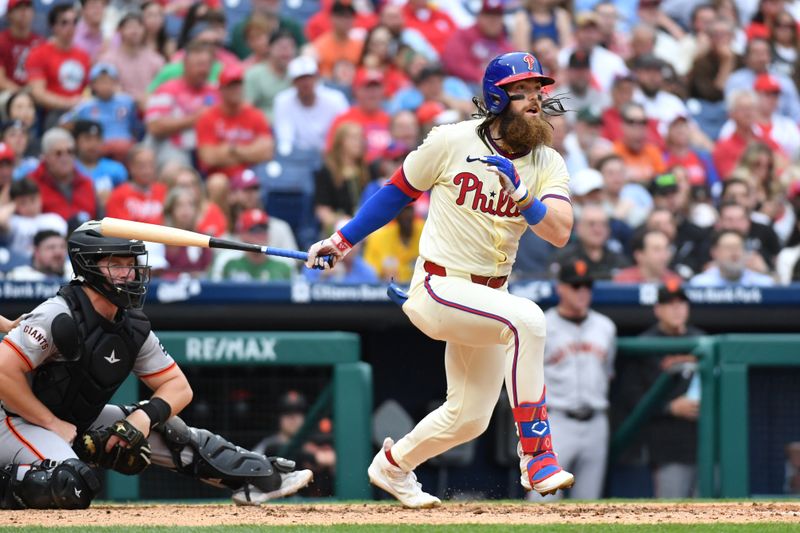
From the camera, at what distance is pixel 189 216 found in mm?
9297

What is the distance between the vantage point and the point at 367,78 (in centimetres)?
1107

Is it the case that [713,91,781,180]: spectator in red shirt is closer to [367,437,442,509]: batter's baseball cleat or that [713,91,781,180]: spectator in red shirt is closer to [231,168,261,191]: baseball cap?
[231,168,261,191]: baseball cap

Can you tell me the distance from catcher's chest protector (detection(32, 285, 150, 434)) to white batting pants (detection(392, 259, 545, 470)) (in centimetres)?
116

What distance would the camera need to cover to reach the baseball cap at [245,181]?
996 cm

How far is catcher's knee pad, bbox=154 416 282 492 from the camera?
608 centimetres

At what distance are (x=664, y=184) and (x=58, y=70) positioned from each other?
461 centimetres

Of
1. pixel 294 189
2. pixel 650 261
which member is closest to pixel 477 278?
pixel 650 261

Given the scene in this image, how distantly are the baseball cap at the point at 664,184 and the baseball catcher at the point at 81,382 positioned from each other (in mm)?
5541

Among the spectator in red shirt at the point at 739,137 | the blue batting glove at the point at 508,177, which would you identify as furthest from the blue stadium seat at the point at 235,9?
the blue batting glove at the point at 508,177

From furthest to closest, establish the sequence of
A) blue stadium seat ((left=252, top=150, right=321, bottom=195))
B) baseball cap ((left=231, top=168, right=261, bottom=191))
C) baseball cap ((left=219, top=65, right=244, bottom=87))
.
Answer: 1. blue stadium seat ((left=252, top=150, right=321, bottom=195))
2. baseball cap ((left=219, top=65, right=244, bottom=87))
3. baseball cap ((left=231, top=168, right=261, bottom=191))

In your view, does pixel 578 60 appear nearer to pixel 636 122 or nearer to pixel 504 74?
pixel 636 122

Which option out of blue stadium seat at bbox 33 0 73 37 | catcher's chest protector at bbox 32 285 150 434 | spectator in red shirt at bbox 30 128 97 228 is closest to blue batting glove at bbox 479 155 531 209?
catcher's chest protector at bbox 32 285 150 434

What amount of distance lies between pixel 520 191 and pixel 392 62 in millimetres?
6690

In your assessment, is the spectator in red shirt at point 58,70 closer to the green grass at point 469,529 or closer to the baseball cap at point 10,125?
the baseball cap at point 10,125
